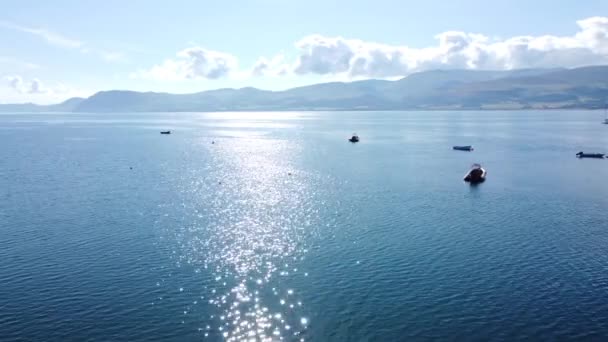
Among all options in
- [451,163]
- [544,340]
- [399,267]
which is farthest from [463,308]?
[451,163]

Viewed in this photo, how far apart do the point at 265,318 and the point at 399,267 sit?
73.3ft

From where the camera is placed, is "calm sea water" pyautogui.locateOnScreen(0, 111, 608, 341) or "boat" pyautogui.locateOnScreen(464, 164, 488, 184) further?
"boat" pyautogui.locateOnScreen(464, 164, 488, 184)

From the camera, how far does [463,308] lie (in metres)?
50.7

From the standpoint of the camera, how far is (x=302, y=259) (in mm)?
65000

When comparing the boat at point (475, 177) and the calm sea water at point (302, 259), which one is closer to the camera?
the calm sea water at point (302, 259)

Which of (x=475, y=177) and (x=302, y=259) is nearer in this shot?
(x=302, y=259)

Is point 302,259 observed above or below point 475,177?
below

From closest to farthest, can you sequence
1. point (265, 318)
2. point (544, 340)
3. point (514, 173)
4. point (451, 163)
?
point (544, 340)
point (265, 318)
point (514, 173)
point (451, 163)

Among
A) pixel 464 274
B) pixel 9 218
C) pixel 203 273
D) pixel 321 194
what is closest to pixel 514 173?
pixel 321 194

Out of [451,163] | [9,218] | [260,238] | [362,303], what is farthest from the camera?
[451,163]

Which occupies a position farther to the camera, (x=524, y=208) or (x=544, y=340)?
(x=524, y=208)

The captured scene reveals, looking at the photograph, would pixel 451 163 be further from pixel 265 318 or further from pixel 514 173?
pixel 265 318

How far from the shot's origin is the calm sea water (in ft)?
156

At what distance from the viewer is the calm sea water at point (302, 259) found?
47.5 metres
